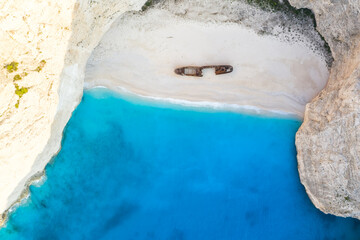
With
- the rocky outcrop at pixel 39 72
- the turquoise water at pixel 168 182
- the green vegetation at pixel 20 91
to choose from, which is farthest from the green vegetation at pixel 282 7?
the green vegetation at pixel 20 91

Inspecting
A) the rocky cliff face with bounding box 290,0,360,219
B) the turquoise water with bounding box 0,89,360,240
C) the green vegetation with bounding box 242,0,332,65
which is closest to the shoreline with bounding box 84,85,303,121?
the turquoise water with bounding box 0,89,360,240

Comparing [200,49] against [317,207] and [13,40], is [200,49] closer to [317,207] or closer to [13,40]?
[13,40]

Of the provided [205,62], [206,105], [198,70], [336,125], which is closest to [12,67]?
[198,70]

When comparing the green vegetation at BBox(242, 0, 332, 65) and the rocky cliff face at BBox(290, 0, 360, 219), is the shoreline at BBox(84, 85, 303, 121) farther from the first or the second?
the green vegetation at BBox(242, 0, 332, 65)

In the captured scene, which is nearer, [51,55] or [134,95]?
[51,55]

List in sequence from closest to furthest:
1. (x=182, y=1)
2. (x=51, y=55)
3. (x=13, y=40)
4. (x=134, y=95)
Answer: (x=13, y=40) → (x=51, y=55) → (x=182, y=1) → (x=134, y=95)

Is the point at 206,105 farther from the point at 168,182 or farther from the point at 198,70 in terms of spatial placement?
the point at 168,182

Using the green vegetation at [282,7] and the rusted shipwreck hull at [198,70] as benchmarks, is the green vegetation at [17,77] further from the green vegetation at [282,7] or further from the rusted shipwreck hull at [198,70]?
the green vegetation at [282,7]

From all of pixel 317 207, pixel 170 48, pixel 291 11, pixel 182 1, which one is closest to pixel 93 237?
pixel 170 48
